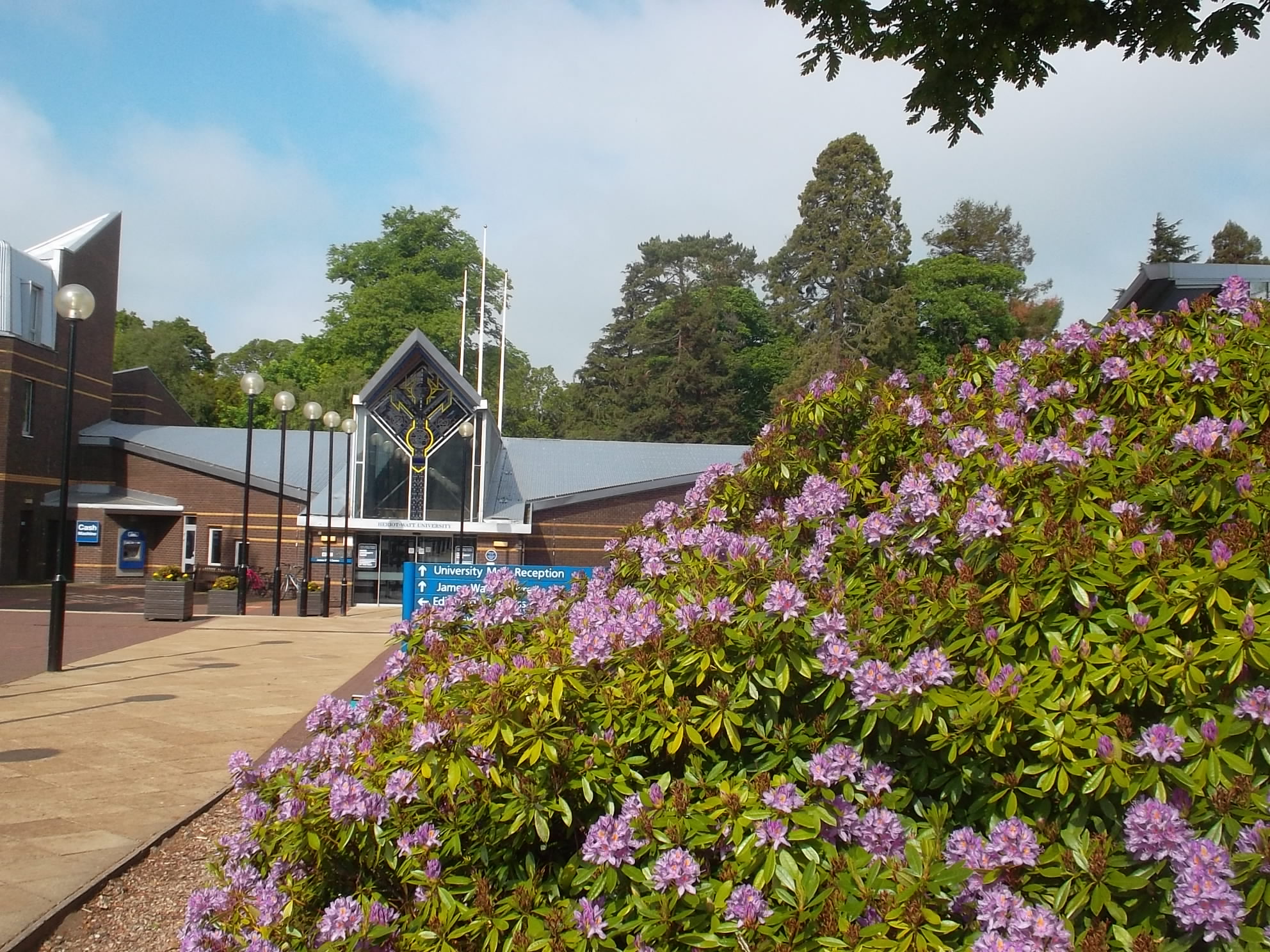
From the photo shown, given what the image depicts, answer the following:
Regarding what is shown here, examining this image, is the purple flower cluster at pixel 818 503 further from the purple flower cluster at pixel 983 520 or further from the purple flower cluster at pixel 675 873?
the purple flower cluster at pixel 675 873

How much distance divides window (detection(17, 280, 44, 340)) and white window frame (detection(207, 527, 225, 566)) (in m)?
8.89

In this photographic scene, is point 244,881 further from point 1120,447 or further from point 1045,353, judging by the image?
point 1045,353

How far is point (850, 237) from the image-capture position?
2002 inches

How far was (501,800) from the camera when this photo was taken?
111 inches

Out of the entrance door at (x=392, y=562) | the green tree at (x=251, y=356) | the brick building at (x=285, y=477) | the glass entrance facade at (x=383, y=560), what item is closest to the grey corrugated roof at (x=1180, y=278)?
the brick building at (x=285, y=477)

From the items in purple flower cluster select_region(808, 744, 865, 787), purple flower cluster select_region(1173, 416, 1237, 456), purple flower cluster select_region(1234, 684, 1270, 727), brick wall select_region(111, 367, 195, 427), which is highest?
brick wall select_region(111, 367, 195, 427)

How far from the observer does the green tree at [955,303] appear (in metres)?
53.5

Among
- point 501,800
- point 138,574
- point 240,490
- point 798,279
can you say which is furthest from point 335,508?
point 501,800

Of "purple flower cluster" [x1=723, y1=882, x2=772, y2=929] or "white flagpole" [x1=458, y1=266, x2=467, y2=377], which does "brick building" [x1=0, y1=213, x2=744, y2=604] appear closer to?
"white flagpole" [x1=458, y1=266, x2=467, y2=377]

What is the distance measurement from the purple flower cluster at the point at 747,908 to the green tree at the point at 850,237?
49502 millimetres

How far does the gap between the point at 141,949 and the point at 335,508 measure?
106 ft

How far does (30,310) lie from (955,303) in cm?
4097

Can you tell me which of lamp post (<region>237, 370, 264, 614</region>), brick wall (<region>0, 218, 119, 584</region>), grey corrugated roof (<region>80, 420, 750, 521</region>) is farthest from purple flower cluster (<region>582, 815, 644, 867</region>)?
brick wall (<region>0, 218, 119, 584</region>)

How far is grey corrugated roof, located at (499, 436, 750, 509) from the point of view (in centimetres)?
3825
